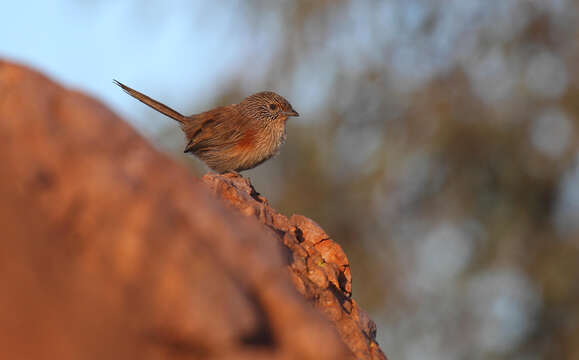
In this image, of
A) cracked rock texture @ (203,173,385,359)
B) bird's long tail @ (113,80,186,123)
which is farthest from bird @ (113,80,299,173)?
cracked rock texture @ (203,173,385,359)

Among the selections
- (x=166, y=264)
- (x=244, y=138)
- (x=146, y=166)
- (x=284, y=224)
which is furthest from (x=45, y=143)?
(x=244, y=138)

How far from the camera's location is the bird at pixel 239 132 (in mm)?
7109

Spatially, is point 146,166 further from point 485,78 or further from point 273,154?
point 485,78

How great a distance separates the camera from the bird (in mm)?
7109

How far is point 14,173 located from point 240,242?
58 cm

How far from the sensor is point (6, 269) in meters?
1.86

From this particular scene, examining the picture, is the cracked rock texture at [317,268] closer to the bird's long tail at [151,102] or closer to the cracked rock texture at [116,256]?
the cracked rock texture at [116,256]

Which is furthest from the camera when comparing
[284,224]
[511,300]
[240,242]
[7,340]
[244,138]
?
[511,300]

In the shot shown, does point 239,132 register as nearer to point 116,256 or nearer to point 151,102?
point 151,102

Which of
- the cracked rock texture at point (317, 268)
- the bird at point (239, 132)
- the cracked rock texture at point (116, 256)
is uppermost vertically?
the bird at point (239, 132)

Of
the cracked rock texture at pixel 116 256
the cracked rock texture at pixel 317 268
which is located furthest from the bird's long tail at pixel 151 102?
the cracked rock texture at pixel 116 256

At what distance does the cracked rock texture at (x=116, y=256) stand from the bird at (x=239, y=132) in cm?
488

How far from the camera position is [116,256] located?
1942mm

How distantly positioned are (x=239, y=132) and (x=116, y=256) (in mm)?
5306
